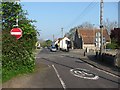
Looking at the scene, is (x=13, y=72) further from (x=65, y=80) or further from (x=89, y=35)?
(x=89, y=35)

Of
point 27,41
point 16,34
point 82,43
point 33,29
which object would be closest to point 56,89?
Answer: point 16,34

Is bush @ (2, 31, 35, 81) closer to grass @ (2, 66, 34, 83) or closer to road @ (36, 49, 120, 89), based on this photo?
grass @ (2, 66, 34, 83)

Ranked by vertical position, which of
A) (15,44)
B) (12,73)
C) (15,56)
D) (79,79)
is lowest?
(79,79)

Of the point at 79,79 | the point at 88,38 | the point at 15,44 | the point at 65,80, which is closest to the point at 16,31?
the point at 15,44

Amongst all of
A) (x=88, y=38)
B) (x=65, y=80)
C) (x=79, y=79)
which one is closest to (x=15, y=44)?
(x=65, y=80)

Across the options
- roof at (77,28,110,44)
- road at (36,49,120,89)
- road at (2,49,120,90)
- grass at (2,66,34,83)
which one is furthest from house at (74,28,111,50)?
grass at (2,66,34,83)

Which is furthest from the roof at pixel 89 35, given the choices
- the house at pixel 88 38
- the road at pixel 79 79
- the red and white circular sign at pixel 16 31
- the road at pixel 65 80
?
the red and white circular sign at pixel 16 31

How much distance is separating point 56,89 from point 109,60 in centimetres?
2029

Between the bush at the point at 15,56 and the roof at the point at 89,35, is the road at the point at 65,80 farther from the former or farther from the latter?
the roof at the point at 89,35

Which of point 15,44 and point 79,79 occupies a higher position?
point 15,44

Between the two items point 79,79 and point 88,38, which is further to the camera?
point 88,38

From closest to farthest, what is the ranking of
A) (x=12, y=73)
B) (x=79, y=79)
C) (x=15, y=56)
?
1. (x=79, y=79)
2. (x=12, y=73)
3. (x=15, y=56)

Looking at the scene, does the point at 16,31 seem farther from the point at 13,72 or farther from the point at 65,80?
the point at 65,80

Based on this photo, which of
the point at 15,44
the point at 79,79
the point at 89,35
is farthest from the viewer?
the point at 89,35
